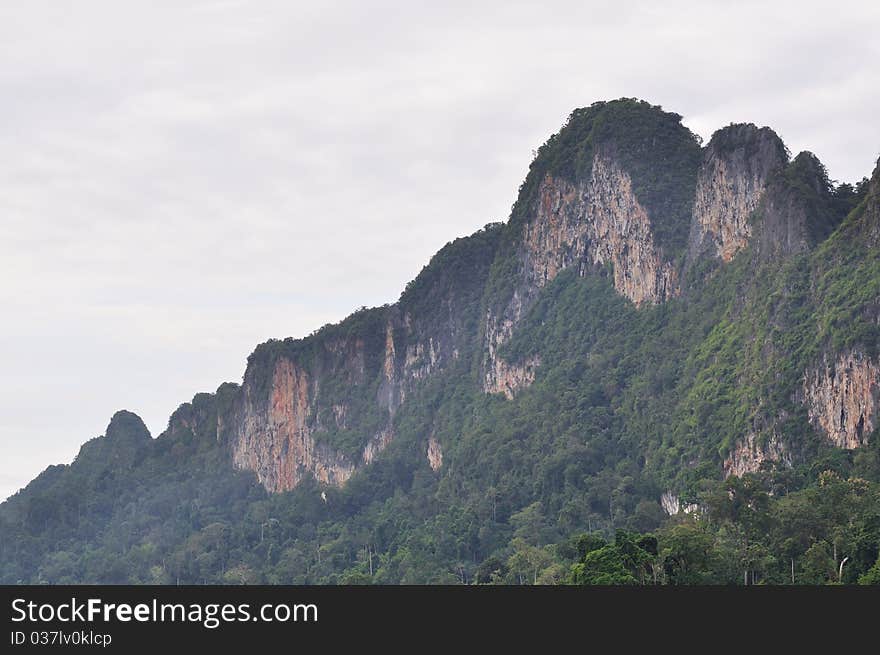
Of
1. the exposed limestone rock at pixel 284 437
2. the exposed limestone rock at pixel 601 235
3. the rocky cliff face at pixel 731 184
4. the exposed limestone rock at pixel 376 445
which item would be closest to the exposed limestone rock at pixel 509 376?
the exposed limestone rock at pixel 601 235

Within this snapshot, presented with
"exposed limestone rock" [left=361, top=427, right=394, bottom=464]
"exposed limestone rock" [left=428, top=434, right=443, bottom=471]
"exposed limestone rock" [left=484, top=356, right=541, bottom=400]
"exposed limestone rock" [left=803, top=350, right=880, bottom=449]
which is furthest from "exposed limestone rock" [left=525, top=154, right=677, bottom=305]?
"exposed limestone rock" [left=803, top=350, right=880, bottom=449]

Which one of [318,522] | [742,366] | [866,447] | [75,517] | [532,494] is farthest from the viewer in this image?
[75,517]

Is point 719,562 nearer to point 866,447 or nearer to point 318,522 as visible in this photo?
point 866,447

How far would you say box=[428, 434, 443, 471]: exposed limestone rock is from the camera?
112 metres

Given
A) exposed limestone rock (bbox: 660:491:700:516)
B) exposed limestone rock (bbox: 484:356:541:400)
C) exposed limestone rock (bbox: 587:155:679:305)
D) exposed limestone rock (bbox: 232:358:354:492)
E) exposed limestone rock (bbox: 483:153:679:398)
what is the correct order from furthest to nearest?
1. exposed limestone rock (bbox: 232:358:354:492)
2. exposed limestone rock (bbox: 484:356:541:400)
3. exposed limestone rock (bbox: 483:153:679:398)
4. exposed limestone rock (bbox: 587:155:679:305)
5. exposed limestone rock (bbox: 660:491:700:516)

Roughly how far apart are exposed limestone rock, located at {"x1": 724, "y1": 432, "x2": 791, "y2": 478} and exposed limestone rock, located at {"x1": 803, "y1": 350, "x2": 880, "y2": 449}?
2085mm

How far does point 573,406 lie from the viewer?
9675 centimetres

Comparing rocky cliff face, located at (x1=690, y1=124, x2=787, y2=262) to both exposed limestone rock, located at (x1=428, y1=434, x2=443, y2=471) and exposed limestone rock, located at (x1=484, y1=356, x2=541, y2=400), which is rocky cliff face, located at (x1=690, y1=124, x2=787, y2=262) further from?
exposed limestone rock, located at (x1=428, y1=434, x2=443, y2=471)

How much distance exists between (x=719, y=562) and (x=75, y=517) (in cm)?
10894

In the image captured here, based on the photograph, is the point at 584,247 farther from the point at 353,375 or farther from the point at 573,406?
the point at 353,375

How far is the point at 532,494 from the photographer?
92.6 m

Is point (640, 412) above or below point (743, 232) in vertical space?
below
